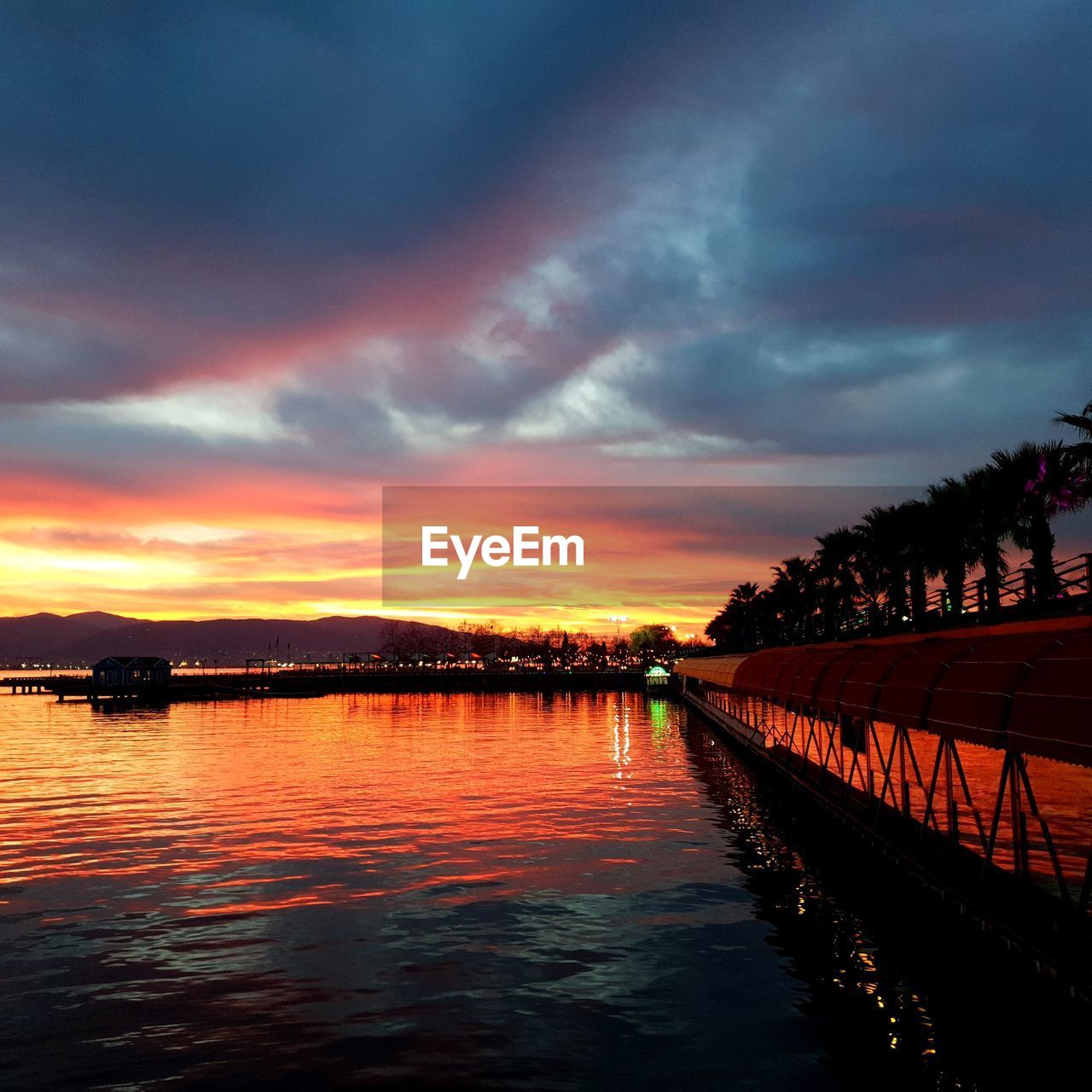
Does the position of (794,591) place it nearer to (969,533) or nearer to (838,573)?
(838,573)

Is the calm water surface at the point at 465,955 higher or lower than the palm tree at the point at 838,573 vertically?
lower

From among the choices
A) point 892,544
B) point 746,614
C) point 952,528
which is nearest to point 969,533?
point 952,528

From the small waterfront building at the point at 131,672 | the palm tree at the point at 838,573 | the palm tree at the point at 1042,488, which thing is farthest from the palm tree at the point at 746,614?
the palm tree at the point at 1042,488

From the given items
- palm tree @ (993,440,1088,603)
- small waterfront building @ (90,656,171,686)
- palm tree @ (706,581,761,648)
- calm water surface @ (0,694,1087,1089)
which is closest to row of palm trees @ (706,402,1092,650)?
palm tree @ (993,440,1088,603)

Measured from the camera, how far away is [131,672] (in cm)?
16650

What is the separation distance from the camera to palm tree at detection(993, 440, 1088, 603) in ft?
143

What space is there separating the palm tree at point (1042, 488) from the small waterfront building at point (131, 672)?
471ft

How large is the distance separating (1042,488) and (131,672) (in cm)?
15098

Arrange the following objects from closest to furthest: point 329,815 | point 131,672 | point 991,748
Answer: point 991,748
point 329,815
point 131,672

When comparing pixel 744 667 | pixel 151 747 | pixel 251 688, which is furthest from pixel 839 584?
pixel 251 688

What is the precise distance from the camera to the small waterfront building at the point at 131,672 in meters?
164

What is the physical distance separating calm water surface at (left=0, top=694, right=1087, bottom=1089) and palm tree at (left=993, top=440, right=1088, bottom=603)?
15.6 meters

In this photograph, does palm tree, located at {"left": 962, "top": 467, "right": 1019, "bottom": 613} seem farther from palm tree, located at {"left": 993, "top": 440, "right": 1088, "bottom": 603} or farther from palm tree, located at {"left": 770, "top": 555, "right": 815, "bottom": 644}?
palm tree, located at {"left": 770, "top": 555, "right": 815, "bottom": 644}

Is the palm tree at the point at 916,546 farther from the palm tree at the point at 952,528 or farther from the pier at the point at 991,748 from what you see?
the pier at the point at 991,748
